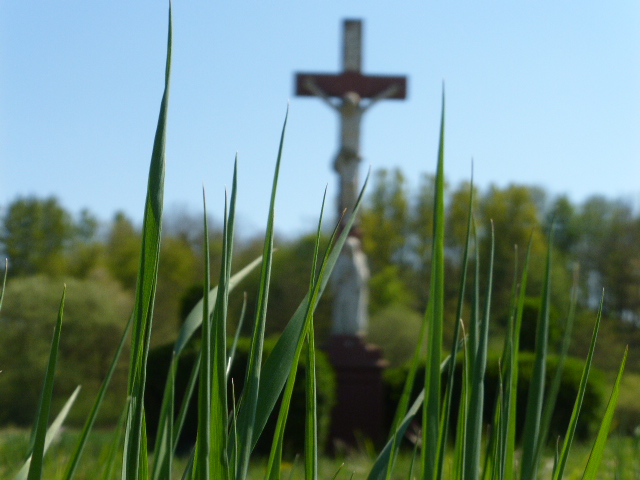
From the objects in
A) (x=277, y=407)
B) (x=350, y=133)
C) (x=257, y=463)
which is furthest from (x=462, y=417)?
(x=350, y=133)

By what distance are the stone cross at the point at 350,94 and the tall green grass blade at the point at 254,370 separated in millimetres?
5123

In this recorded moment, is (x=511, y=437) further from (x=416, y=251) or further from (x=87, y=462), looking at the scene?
(x=416, y=251)

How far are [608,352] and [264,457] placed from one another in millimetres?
7030

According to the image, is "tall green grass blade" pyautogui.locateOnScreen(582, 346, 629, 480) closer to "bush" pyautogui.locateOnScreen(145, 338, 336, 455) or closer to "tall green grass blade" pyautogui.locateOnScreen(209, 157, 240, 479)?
"tall green grass blade" pyautogui.locateOnScreen(209, 157, 240, 479)

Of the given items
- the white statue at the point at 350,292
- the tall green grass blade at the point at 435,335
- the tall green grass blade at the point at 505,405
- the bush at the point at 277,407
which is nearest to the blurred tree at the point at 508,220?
the white statue at the point at 350,292

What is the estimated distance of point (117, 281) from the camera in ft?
37.6

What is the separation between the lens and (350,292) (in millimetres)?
5703

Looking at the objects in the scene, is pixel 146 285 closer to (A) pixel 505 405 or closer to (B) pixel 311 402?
(B) pixel 311 402

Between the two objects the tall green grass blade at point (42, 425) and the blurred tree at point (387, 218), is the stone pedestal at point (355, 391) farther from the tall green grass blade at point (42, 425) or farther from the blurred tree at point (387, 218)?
the blurred tree at point (387, 218)

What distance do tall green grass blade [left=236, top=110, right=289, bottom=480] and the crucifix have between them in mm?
5226

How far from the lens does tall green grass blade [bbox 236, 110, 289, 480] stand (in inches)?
13.2

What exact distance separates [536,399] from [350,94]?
5.29 m

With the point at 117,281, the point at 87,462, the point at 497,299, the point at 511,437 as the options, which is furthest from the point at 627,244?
the point at 511,437

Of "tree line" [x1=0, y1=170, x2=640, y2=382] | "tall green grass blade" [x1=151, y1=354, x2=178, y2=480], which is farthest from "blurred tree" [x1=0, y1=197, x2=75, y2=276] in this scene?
"tall green grass blade" [x1=151, y1=354, x2=178, y2=480]
